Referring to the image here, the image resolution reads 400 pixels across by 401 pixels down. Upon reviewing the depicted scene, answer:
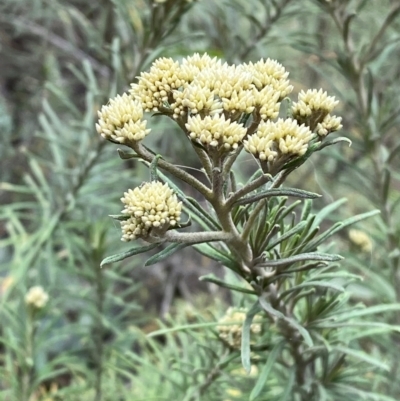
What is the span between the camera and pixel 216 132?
382 millimetres

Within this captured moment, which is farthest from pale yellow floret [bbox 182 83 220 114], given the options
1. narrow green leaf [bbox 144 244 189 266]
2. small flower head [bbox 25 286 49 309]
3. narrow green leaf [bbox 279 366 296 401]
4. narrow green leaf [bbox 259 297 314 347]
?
small flower head [bbox 25 286 49 309]

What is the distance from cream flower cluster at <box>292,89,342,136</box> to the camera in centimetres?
42

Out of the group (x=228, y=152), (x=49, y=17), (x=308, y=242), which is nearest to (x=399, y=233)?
(x=308, y=242)

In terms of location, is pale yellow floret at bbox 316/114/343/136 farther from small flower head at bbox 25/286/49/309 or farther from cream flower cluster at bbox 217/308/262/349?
small flower head at bbox 25/286/49/309

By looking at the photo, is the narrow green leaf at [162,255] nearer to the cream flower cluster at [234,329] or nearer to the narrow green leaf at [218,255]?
the narrow green leaf at [218,255]

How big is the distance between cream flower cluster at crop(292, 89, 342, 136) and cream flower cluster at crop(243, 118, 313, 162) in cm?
4

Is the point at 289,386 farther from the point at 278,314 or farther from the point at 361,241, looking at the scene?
the point at 361,241

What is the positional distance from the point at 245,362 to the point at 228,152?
0.65 feet

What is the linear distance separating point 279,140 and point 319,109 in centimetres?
6

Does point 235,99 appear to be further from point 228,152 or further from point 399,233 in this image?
point 399,233

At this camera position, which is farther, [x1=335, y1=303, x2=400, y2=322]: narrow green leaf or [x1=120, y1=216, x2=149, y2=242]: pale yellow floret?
[x1=335, y1=303, x2=400, y2=322]: narrow green leaf

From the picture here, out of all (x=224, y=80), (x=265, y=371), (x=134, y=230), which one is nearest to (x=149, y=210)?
(x=134, y=230)

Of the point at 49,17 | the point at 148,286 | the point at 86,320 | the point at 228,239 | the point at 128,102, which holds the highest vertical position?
the point at 49,17

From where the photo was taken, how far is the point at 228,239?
454mm
